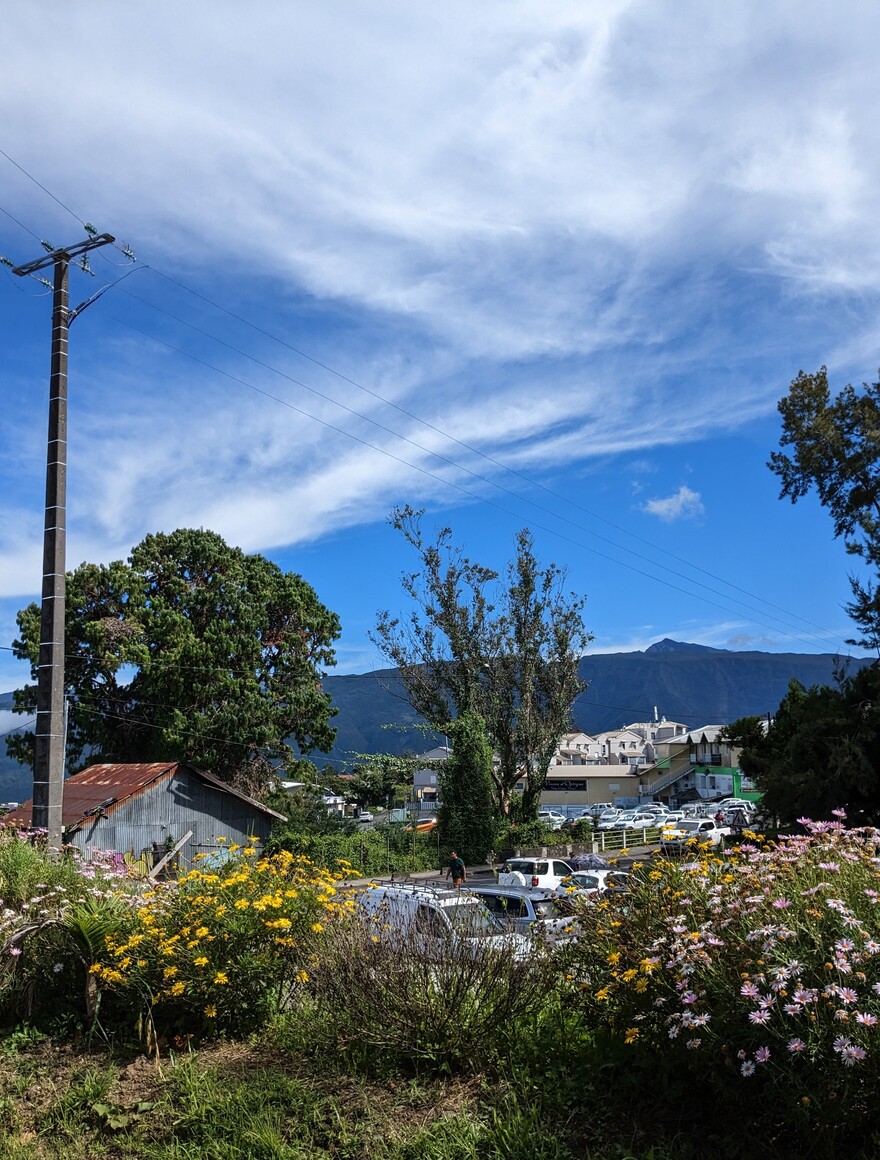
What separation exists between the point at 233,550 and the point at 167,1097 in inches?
1444

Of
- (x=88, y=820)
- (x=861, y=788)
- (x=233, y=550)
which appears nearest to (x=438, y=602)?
(x=233, y=550)

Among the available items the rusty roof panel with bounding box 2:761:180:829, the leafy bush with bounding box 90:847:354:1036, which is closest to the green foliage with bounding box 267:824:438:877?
the rusty roof panel with bounding box 2:761:180:829

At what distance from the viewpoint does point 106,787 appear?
25.2 meters

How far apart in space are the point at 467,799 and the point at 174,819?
469 inches

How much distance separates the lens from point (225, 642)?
37.5m

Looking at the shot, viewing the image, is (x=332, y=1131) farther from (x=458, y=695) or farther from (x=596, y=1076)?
(x=458, y=695)

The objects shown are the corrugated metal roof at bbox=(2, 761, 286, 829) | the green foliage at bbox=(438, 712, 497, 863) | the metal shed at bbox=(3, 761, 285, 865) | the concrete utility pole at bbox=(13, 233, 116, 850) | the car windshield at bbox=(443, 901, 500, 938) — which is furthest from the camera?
the green foliage at bbox=(438, 712, 497, 863)

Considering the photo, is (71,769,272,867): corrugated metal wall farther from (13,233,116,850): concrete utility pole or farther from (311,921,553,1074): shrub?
(311,921,553,1074): shrub

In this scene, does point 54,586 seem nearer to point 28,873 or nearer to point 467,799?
point 28,873

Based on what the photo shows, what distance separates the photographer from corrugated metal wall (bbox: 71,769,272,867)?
79.8ft

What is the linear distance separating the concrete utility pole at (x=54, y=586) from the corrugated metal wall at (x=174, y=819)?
533 inches

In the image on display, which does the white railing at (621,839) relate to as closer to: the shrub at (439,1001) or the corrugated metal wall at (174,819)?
the corrugated metal wall at (174,819)

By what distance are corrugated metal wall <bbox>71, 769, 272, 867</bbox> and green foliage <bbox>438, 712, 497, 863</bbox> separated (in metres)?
8.45

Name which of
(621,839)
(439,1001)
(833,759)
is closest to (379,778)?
(621,839)
